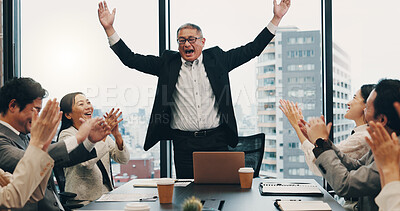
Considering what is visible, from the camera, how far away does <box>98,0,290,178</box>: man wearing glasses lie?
330cm

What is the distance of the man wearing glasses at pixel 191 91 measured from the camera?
330 centimetres

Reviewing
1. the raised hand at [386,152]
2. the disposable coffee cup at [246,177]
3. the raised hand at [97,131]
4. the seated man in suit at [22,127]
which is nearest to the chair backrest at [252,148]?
the disposable coffee cup at [246,177]

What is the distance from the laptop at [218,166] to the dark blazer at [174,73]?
2.70 feet

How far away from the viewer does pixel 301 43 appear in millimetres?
4121

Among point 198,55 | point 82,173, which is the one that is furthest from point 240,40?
point 82,173

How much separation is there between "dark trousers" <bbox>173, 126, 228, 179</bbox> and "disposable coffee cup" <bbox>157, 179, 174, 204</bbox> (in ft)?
4.04

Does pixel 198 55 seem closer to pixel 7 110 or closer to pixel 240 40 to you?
pixel 240 40

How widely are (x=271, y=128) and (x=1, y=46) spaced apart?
9.84 ft

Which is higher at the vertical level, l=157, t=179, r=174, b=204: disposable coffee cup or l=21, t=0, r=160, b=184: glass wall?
l=21, t=0, r=160, b=184: glass wall

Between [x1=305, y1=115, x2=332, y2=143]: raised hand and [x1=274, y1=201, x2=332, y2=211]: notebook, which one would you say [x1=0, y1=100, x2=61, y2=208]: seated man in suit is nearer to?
[x1=274, y1=201, x2=332, y2=211]: notebook

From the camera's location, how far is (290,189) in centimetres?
230

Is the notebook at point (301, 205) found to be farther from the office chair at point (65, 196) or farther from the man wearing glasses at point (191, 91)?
the man wearing glasses at point (191, 91)

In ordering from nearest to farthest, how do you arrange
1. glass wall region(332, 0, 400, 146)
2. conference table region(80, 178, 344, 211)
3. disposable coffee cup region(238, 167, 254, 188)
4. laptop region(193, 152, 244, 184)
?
conference table region(80, 178, 344, 211)
disposable coffee cup region(238, 167, 254, 188)
laptop region(193, 152, 244, 184)
glass wall region(332, 0, 400, 146)

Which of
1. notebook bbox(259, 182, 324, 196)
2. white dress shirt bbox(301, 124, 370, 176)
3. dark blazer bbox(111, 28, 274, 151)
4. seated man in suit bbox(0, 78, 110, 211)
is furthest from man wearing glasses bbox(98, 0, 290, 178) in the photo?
seated man in suit bbox(0, 78, 110, 211)
